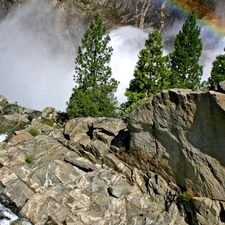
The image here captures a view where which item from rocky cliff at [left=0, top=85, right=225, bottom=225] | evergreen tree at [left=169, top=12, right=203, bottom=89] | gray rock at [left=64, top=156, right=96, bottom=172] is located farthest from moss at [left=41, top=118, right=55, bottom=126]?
evergreen tree at [left=169, top=12, right=203, bottom=89]

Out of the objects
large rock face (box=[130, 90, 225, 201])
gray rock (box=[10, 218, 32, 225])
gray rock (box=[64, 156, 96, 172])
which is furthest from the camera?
gray rock (box=[64, 156, 96, 172])

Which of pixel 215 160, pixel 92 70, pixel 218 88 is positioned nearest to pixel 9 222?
pixel 215 160

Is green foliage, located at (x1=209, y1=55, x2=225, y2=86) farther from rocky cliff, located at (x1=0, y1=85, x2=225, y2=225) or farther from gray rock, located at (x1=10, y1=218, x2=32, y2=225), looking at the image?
gray rock, located at (x1=10, y1=218, x2=32, y2=225)

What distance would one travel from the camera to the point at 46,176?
826 inches

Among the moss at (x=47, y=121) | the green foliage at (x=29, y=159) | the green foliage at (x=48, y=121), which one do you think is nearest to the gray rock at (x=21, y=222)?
the green foliage at (x=29, y=159)

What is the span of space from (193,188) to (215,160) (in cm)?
243

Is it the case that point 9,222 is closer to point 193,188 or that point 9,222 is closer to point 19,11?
point 193,188

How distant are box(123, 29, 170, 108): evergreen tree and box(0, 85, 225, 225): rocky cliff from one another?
759 centimetres

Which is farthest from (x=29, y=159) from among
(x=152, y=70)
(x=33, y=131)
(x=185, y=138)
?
(x=152, y=70)

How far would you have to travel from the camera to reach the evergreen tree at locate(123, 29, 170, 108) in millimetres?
29562

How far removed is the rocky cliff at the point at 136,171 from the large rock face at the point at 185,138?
52 millimetres

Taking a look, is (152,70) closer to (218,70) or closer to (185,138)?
(218,70)

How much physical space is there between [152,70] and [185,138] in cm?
1385

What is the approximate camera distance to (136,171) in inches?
798
